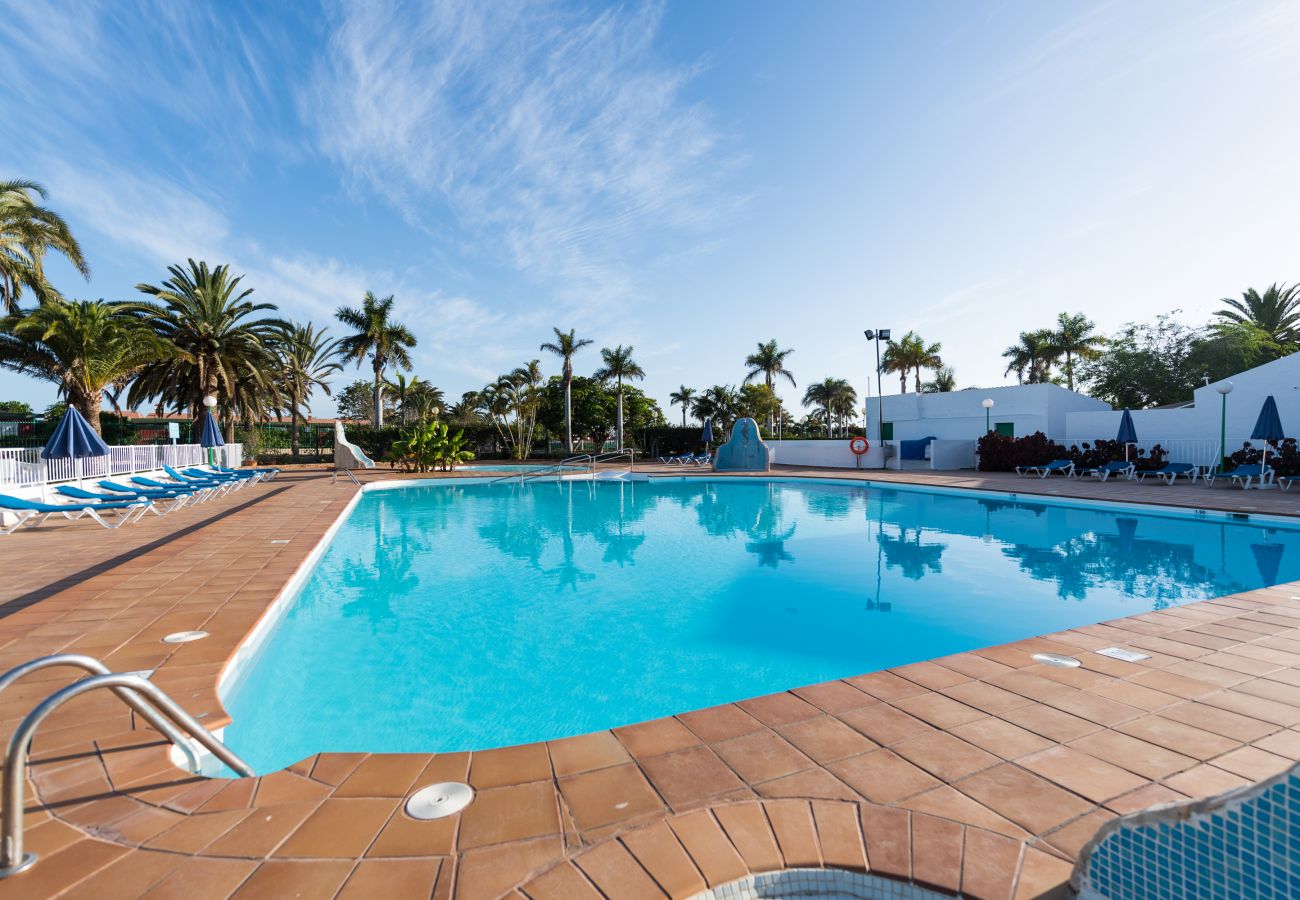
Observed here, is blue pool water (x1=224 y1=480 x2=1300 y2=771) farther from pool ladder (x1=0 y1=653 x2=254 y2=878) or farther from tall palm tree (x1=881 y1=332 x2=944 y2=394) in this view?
tall palm tree (x1=881 y1=332 x2=944 y2=394)

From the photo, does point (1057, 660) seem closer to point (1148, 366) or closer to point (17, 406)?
point (1148, 366)

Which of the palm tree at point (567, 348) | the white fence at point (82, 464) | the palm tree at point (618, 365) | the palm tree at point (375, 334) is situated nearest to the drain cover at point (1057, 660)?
the white fence at point (82, 464)

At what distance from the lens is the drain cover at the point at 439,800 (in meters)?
2.12

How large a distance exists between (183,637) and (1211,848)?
17.8ft

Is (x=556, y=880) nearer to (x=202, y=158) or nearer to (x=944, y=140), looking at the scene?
(x=944, y=140)

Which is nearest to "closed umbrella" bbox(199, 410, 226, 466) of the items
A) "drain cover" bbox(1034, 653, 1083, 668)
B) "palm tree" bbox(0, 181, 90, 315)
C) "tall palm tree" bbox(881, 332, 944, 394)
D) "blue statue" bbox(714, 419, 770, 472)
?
"palm tree" bbox(0, 181, 90, 315)

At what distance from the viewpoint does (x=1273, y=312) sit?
2797 centimetres

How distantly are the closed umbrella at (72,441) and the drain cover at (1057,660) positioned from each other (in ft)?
Answer: 48.2

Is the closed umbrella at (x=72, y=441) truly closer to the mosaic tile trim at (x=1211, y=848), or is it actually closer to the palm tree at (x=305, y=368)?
the mosaic tile trim at (x=1211, y=848)

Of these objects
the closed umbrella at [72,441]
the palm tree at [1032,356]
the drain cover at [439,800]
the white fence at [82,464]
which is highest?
the palm tree at [1032,356]

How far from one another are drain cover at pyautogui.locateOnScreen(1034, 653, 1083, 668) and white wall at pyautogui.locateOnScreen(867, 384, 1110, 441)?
852 inches

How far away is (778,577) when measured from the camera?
25.3 feet

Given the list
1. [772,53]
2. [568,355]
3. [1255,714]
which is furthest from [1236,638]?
[568,355]

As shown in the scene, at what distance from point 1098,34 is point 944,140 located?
10.4 feet
